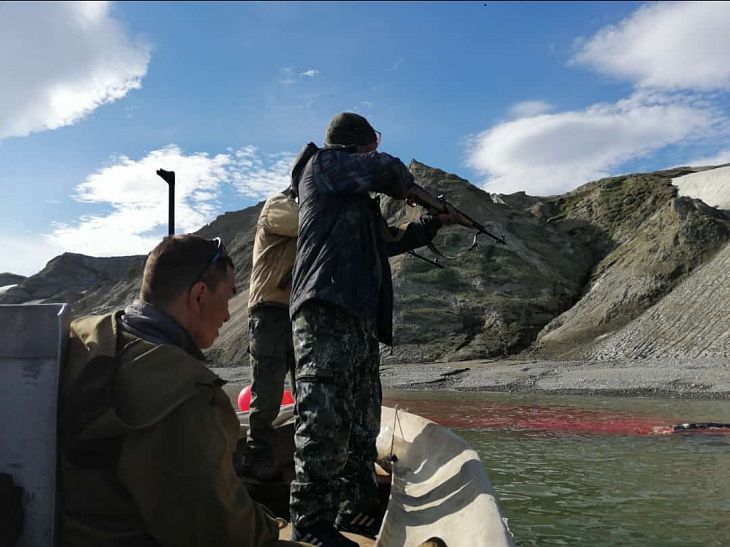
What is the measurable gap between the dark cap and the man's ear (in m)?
1.79

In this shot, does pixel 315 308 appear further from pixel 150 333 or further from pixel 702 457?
pixel 702 457

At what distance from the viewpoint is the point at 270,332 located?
4.16 meters

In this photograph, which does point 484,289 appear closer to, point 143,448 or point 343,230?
point 343,230

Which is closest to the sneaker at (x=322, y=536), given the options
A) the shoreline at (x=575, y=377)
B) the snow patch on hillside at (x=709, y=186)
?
the shoreline at (x=575, y=377)

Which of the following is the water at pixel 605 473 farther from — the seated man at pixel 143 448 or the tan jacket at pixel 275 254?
the seated man at pixel 143 448

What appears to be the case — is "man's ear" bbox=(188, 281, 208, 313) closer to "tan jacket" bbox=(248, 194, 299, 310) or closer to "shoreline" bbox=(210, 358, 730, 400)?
"tan jacket" bbox=(248, 194, 299, 310)

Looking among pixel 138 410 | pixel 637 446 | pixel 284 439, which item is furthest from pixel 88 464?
pixel 637 446

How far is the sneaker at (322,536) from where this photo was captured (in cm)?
282

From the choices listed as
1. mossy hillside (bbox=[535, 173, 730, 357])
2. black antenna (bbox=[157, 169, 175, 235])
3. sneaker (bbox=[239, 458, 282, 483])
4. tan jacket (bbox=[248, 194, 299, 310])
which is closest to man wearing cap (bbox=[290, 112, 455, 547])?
tan jacket (bbox=[248, 194, 299, 310])

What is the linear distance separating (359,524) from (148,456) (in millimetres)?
1973

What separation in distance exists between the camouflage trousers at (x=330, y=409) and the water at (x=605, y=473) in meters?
1.67

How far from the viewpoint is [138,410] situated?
1.61m

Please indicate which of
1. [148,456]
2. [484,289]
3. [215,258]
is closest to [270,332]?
[215,258]

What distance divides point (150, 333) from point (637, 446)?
26.5ft
